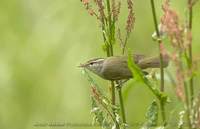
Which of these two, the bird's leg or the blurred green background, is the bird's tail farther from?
the blurred green background

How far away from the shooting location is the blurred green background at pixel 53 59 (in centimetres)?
413

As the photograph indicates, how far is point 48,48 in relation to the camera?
4363mm

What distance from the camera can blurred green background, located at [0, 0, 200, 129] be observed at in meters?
4.13

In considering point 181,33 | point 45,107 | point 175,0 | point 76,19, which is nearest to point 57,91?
point 45,107

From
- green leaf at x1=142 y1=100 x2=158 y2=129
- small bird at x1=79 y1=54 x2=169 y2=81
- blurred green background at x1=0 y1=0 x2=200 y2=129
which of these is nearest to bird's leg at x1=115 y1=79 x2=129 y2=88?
small bird at x1=79 y1=54 x2=169 y2=81

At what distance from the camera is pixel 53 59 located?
433cm

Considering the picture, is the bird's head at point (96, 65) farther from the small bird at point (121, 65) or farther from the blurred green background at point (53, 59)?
the blurred green background at point (53, 59)

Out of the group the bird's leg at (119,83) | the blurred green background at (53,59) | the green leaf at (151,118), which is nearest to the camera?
the green leaf at (151,118)

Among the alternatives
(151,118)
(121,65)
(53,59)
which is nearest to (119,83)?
(121,65)

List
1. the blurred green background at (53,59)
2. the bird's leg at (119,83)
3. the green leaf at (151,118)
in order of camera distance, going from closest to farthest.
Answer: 1. the green leaf at (151,118)
2. the bird's leg at (119,83)
3. the blurred green background at (53,59)

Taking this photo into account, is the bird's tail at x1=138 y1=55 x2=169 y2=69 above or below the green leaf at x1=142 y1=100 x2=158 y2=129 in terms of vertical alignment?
above

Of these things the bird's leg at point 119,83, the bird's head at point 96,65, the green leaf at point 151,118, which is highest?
the bird's head at point 96,65

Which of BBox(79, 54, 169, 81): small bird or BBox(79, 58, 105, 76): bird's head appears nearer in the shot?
BBox(79, 54, 169, 81): small bird

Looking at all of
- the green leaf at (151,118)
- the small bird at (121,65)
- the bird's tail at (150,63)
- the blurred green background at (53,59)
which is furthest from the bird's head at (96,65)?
the blurred green background at (53,59)
